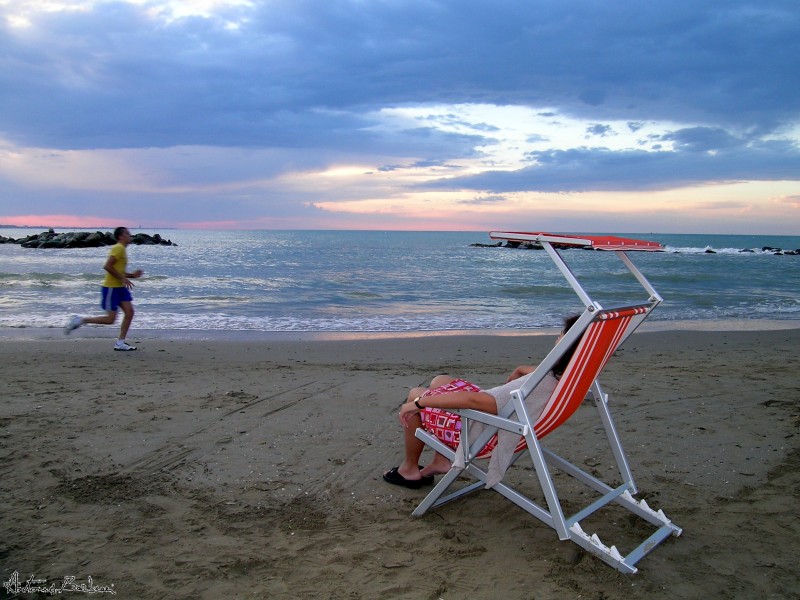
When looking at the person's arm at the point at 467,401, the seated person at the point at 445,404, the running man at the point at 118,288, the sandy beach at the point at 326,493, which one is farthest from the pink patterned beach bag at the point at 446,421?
the running man at the point at 118,288

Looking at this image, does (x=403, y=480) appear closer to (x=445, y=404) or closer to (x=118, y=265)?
(x=445, y=404)

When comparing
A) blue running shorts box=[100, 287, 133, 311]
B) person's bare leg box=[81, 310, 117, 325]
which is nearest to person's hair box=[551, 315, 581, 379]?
blue running shorts box=[100, 287, 133, 311]

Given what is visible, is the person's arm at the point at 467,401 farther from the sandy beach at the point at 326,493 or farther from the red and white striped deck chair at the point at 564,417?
the sandy beach at the point at 326,493

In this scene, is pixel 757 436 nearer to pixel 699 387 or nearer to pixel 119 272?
pixel 699 387

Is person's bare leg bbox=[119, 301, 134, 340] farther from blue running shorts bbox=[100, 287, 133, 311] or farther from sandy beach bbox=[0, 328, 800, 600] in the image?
sandy beach bbox=[0, 328, 800, 600]

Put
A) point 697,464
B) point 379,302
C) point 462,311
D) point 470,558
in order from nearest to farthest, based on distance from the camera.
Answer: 1. point 470,558
2. point 697,464
3. point 462,311
4. point 379,302

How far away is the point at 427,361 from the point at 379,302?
8.81m

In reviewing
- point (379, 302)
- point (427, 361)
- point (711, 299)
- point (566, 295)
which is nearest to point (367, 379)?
point (427, 361)

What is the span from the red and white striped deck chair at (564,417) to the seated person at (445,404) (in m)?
0.07

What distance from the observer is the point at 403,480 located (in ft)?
13.2

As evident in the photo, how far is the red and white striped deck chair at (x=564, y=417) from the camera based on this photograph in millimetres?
2883

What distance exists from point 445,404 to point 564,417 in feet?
2.20

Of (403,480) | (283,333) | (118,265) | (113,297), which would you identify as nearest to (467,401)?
(403,480)

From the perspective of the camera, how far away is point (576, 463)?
4.45m
